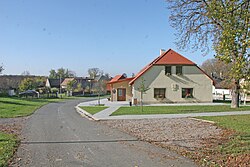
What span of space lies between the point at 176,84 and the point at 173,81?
54 cm

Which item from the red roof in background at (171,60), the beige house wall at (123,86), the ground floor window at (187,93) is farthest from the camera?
the beige house wall at (123,86)

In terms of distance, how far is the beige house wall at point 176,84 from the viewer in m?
31.4

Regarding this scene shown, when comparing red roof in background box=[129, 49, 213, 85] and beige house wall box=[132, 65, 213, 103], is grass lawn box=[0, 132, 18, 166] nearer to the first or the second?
beige house wall box=[132, 65, 213, 103]

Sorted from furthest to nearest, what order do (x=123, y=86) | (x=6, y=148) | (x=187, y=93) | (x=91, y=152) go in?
(x=123, y=86), (x=187, y=93), (x=6, y=148), (x=91, y=152)

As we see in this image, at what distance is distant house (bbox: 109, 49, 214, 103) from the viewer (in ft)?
103

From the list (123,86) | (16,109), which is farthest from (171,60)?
(16,109)

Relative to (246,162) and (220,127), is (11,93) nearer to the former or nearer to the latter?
(220,127)

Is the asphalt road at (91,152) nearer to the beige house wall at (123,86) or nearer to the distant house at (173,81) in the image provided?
the distant house at (173,81)

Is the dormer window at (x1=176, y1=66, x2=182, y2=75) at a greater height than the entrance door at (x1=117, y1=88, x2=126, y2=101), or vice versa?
the dormer window at (x1=176, y1=66, x2=182, y2=75)

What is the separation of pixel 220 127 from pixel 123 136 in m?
5.15

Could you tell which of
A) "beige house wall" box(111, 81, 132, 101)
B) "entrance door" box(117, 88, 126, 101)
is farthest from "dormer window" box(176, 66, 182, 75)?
"entrance door" box(117, 88, 126, 101)

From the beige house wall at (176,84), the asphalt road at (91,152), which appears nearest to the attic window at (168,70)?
the beige house wall at (176,84)

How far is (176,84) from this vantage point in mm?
31859

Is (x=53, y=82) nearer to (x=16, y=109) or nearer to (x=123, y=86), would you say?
(x=123, y=86)
